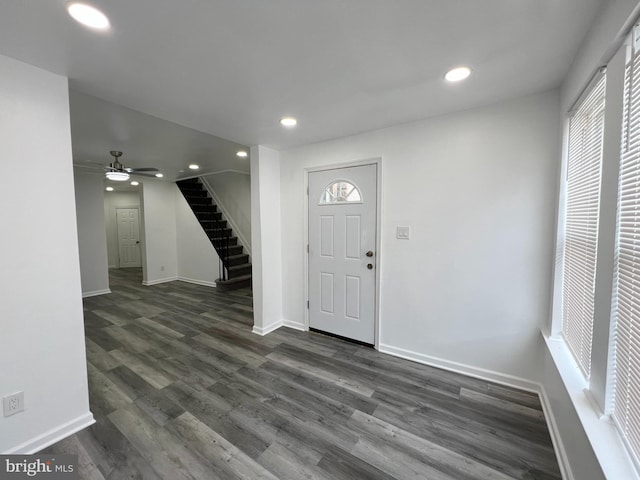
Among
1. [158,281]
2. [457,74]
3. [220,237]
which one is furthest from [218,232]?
[457,74]

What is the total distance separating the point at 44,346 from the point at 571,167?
3701 mm

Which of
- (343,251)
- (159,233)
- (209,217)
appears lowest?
(343,251)

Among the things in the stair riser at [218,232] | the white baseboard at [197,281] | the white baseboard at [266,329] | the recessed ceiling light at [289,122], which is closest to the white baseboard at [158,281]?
the white baseboard at [197,281]

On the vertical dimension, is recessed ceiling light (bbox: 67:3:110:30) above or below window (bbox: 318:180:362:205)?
above

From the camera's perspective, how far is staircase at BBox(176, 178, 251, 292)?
18.2 ft

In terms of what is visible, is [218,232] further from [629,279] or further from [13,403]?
[629,279]

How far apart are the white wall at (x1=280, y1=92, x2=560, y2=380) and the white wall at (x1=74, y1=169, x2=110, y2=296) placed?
5.37 m

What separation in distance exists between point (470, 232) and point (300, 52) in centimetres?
194

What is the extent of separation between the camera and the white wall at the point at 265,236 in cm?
322

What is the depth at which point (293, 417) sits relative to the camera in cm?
188

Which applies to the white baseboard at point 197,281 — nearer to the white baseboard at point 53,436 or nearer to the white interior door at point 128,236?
the white interior door at point 128,236

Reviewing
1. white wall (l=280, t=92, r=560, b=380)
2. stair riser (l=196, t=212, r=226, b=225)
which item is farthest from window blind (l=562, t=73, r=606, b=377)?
stair riser (l=196, t=212, r=226, b=225)

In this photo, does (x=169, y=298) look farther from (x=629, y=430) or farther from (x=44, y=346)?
(x=629, y=430)

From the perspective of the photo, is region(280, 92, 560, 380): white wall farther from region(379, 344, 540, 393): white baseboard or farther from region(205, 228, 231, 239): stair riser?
region(205, 228, 231, 239): stair riser
